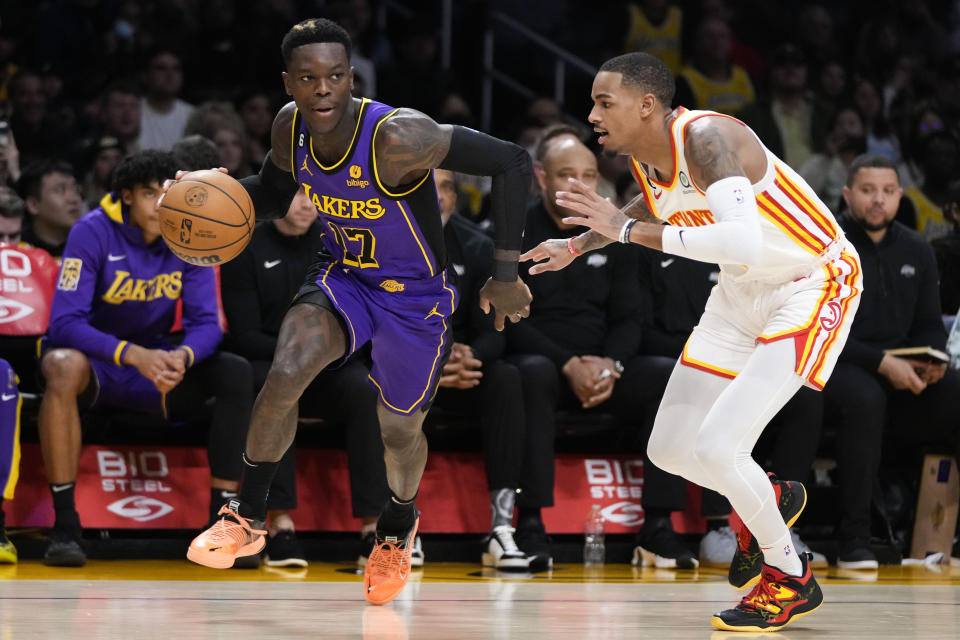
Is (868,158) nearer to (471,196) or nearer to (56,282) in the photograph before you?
(471,196)

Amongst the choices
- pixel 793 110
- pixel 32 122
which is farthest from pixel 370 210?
pixel 793 110

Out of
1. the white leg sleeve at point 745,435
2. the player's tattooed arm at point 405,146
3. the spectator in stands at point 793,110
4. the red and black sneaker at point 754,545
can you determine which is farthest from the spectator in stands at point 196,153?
the spectator in stands at point 793,110

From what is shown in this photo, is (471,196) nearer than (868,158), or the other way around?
(868,158)

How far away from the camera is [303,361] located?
4.50m

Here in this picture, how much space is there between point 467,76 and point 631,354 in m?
4.38

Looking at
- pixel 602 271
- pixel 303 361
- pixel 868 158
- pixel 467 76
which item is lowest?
pixel 303 361

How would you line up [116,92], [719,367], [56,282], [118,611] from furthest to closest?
[116,92] → [56,282] → [719,367] → [118,611]

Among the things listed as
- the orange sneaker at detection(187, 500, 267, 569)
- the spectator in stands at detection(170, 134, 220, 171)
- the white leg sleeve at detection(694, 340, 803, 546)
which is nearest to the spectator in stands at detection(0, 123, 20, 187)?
the spectator in stands at detection(170, 134, 220, 171)

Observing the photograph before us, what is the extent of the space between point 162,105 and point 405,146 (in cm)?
433

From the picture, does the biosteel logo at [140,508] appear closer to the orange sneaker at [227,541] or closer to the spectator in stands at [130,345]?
the spectator in stands at [130,345]

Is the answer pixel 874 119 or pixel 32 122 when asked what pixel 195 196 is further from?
pixel 874 119

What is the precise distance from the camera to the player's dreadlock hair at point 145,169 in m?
6.12

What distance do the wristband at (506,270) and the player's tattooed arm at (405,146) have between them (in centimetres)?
45

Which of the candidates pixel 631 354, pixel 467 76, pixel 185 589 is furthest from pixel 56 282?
pixel 467 76
